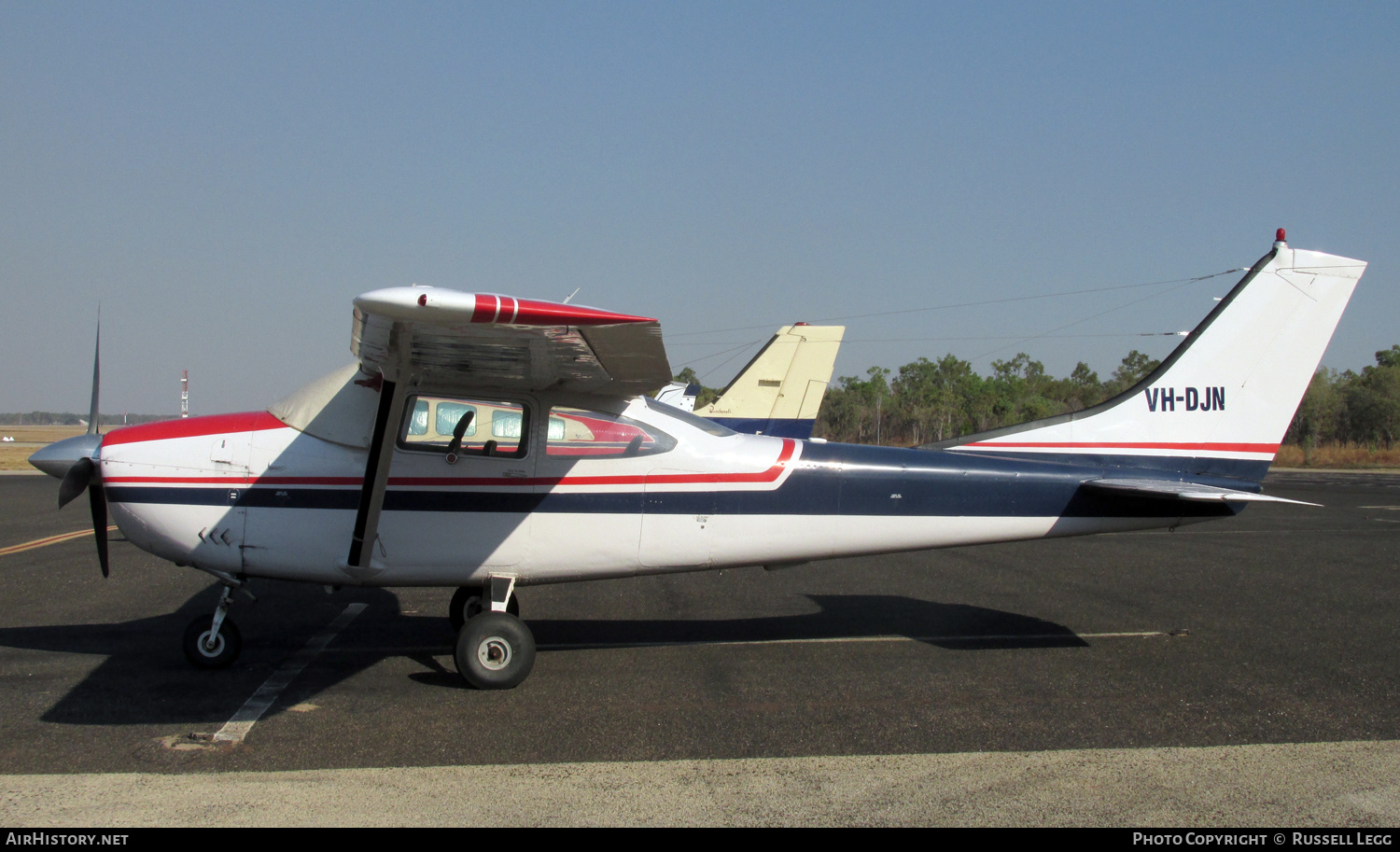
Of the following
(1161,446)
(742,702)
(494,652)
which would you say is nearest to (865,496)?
(742,702)

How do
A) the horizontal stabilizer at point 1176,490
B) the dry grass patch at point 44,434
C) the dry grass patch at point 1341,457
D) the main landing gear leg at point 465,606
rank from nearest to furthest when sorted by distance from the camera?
the horizontal stabilizer at point 1176,490, the main landing gear leg at point 465,606, the dry grass patch at point 1341,457, the dry grass patch at point 44,434

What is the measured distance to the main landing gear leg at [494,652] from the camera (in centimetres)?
537

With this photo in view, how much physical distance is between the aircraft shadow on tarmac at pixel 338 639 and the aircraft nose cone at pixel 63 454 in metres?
1.29

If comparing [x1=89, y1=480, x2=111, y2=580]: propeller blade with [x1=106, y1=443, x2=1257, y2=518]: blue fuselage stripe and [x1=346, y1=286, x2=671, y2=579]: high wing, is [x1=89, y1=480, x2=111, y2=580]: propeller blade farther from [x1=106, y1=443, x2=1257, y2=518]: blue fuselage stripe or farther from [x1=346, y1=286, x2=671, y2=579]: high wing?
[x1=346, y1=286, x2=671, y2=579]: high wing

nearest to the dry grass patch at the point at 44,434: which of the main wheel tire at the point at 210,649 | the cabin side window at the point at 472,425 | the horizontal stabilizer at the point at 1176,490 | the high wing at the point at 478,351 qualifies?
the main wheel tire at the point at 210,649

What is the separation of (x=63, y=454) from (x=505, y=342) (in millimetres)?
2977

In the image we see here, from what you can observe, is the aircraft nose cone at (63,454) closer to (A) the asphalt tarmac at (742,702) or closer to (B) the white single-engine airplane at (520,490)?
(B) the white single-engine airplane at (520,490)

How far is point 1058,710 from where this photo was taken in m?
4.99

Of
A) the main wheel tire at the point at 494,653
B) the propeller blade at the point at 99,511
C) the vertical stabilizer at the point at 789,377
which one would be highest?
the vertical stabilizer at the point at 789,377

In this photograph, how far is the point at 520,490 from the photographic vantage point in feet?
18.6

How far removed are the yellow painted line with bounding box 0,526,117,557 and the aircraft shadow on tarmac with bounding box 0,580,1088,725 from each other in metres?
4.39

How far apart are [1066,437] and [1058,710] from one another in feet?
8.06

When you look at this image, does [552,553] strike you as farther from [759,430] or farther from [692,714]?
[759,430]
